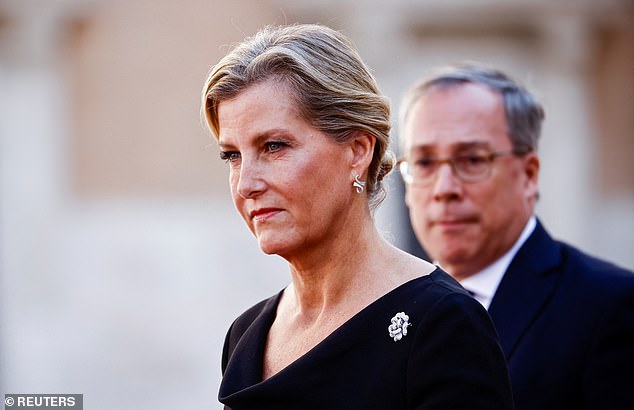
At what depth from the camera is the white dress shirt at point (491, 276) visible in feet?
12.8

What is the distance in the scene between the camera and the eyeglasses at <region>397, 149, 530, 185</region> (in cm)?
409

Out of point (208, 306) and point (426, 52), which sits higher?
point (426, 52)

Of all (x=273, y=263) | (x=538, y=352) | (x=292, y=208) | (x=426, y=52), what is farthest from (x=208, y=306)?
(x=292, y=208)

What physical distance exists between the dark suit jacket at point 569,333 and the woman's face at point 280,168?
1.09 metres

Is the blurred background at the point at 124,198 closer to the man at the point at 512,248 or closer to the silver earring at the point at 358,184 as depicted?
the man at the point at 512,248

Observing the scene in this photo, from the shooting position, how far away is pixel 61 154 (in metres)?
8.97

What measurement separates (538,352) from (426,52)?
6.24 m

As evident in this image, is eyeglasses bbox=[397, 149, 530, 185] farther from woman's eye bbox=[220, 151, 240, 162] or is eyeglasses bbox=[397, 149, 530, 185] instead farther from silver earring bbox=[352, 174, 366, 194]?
woman's eye bbox=[220, 151, 240, 162]

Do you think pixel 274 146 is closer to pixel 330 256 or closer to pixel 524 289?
pixel 330 256

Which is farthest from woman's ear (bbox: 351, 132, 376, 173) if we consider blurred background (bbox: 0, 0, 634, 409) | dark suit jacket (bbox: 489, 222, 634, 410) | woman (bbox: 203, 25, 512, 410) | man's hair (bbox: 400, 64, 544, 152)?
blurred background (bbox: 0, 0, 634, 409)

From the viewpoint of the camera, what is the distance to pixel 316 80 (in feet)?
8.70

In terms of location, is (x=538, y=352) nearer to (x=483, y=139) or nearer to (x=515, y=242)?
(x=515, y=242)

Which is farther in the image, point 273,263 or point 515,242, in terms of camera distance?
point 273,263

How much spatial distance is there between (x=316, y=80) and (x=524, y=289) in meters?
1.40
